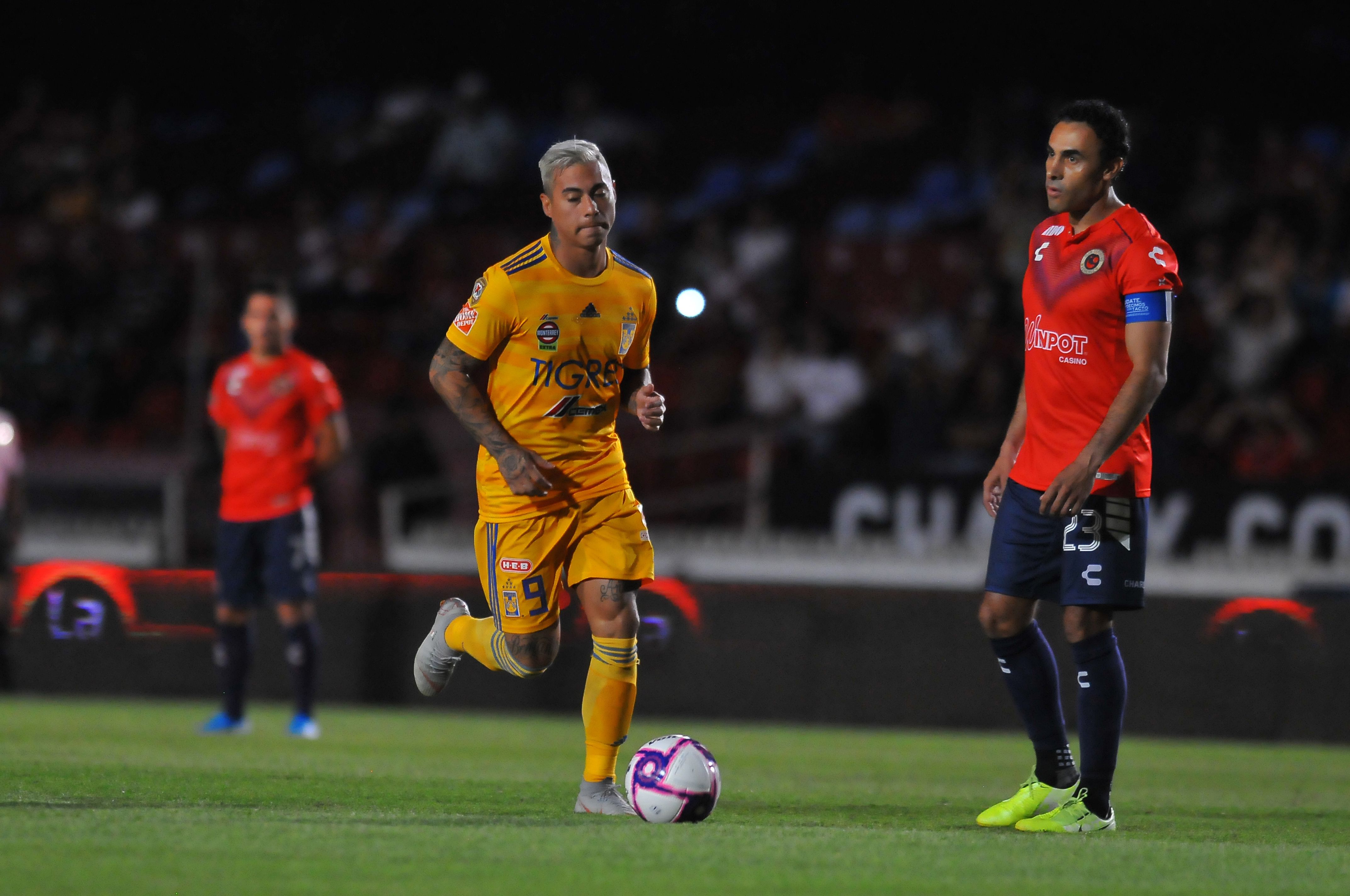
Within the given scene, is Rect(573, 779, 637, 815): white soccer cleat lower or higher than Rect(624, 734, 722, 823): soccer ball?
lower

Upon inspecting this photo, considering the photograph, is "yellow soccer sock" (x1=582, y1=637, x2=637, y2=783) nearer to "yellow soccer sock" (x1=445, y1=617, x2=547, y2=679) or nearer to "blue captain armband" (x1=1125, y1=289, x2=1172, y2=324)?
"yellow soccer sock" (x1=445, y1=617, x2=547, y2=679)

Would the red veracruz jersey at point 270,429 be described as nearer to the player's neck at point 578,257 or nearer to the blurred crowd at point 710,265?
the blurred crowd at point 710,265

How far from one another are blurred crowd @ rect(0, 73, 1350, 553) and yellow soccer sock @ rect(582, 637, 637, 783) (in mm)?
6437

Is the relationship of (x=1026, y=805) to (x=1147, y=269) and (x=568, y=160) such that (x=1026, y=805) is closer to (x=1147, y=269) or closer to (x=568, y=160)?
(x=1147, y=269)

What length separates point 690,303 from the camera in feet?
17.9

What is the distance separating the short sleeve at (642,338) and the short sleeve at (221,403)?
167 inches

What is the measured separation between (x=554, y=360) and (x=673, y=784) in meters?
1.34

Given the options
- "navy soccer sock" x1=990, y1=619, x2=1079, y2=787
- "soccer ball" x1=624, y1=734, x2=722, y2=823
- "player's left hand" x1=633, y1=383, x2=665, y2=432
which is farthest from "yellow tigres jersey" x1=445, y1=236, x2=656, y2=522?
"navy soccer sock" x1=990, y1=619, x2=1079, y2=787

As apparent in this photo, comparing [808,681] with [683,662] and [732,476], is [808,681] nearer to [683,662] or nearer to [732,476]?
[683,662]

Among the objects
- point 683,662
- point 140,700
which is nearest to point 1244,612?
point 683,662

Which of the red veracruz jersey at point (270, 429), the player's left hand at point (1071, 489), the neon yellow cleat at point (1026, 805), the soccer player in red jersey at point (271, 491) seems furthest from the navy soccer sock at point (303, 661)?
the player's left hand at point (1071, 489)

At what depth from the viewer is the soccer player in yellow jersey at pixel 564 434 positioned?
552 cm

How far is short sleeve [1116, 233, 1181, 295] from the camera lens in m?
5.28

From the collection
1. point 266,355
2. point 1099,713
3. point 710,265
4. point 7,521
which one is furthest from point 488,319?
point 710,265
